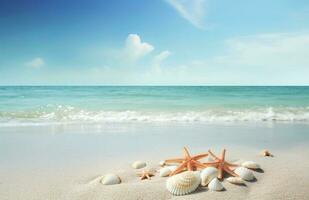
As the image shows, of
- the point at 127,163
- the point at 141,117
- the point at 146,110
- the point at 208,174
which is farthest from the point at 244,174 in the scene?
the point at 146,110

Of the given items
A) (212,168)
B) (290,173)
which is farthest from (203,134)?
(212,168)

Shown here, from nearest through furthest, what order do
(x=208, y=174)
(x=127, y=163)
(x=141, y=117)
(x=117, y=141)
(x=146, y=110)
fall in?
(x=208, y=174)
(x=127, y=163)
(x=117, y=141)
(x=141, y=117)
(x=146, y=110)

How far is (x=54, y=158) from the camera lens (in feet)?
13.9

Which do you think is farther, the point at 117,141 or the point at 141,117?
the point at 141,117

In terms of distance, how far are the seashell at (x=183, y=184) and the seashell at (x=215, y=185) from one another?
11cm

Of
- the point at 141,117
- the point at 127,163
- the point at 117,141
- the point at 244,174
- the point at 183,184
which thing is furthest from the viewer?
the point at 141,117

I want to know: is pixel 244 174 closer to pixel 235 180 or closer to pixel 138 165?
pixel 235 180

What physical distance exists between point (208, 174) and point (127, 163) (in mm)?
1495

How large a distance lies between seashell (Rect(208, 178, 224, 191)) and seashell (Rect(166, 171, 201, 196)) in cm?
11

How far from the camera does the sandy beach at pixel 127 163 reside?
274 centimetres

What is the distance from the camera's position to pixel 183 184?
262cm

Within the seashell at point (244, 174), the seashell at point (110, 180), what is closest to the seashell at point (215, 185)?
the seashell at point (244, 174)

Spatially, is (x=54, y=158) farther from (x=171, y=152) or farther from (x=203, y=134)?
(x=203, y=134)

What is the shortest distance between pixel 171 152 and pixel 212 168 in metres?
1.74
